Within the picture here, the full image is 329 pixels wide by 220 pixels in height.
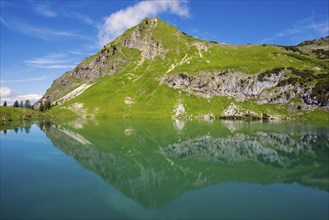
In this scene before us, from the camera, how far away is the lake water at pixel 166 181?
4000 cm

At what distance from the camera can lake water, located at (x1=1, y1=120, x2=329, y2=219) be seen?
40.0 metres

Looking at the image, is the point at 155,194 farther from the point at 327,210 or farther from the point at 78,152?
the point at 78,152

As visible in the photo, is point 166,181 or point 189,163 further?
point 189,163

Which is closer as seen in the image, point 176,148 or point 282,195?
point 282,195

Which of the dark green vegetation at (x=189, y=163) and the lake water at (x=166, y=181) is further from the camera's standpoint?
the dark green vegetation at (x=189, y=163)

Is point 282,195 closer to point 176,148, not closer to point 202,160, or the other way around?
point 202,160

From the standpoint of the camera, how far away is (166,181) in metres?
57.1

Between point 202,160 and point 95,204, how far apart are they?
1648 inches

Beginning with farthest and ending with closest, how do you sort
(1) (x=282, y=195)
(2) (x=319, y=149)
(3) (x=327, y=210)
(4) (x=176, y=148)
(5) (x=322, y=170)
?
(4) (x=176, y=148)
(2) (x=319, y=149)
(5) (x=322, y=170)
(1) (x=282, y=195)
(3) (x=327, y=210)

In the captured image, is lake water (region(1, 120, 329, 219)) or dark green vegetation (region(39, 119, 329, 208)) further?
dark green vegetation (region(39, 119, 329, 208))

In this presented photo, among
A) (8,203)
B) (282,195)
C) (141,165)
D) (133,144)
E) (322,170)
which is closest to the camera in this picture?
(8,203)

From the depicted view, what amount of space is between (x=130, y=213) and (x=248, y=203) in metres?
16.3

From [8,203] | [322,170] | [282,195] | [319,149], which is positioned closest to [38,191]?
[8,203]

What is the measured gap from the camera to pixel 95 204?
42.8 metres
